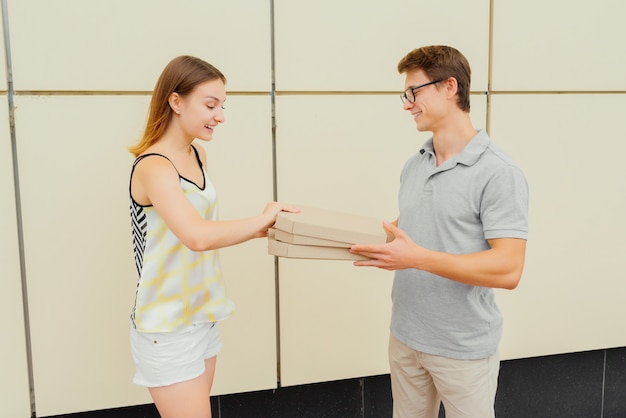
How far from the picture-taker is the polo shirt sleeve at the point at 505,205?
54.6 inches

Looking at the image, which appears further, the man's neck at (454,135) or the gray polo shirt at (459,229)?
the man's neck at (454,135)

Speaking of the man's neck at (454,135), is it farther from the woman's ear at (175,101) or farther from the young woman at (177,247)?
the woman's ear at (175,101)

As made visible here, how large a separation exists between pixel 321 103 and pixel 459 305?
0.97 metres

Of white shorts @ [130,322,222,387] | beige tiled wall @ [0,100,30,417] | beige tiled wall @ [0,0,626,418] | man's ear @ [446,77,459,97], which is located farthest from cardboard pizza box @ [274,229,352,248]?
beige tiled wall @ [0,100,30,417]

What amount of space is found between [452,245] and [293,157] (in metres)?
0.84

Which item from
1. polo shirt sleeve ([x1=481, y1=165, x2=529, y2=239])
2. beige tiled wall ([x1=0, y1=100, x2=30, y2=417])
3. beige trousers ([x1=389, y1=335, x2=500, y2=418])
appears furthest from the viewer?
beige tiled wall ([x1=0, y1=100, x2=30, y2=417])

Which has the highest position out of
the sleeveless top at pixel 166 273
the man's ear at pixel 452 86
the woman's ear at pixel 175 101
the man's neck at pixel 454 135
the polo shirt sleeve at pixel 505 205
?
the man's ear at pixel 452 86

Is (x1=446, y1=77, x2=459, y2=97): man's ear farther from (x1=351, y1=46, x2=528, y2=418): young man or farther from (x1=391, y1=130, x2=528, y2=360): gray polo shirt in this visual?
(x1=391, y1=130, x2=528, y2=360): gray polo shirt

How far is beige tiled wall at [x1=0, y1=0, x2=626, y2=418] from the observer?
194 centimetres

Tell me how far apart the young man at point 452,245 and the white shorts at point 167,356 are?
479mm

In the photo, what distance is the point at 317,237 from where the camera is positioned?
141cm

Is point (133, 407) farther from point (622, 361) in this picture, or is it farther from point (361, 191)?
point (622, 361)

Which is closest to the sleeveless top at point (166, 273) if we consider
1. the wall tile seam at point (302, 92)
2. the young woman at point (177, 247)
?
the young woman at point (177, 247)

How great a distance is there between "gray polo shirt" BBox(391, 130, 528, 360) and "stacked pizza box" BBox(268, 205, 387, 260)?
166mm
